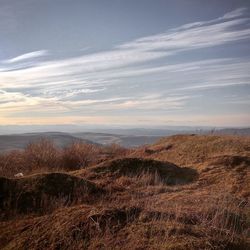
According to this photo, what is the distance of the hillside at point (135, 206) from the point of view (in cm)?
668

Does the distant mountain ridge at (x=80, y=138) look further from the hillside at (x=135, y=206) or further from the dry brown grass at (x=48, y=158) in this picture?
the hillside at (x=135, y=206)

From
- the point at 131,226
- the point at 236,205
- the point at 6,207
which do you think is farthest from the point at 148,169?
the point at 131,226

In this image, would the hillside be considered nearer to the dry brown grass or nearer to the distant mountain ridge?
A: the dry brown grass

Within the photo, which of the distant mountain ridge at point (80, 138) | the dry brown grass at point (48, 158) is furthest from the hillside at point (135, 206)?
the distant mountain ridge at point (80, 138)

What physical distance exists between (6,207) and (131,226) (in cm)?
332

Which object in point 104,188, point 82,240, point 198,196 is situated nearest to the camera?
point 82,240

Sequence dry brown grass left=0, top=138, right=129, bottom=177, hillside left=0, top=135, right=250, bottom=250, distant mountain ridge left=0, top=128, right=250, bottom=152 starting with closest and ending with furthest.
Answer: hillside left=0, top=135, right=250, bottom=250, dry brown grass left=0, top=138, right=129, bottom=177, distant mountain ridge left=0, top=128, right=250, bottom=152

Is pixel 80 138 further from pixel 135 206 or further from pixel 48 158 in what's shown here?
pixel 135 206

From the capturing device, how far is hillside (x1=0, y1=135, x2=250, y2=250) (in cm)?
668

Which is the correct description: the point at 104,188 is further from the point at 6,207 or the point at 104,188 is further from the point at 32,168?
the point at 32,168

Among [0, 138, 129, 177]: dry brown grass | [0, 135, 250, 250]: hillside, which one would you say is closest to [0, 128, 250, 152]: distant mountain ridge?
[0, 138, 129, 177]: dry brown grass

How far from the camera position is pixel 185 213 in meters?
7.84

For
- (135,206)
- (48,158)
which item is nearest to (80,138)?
(48,158)

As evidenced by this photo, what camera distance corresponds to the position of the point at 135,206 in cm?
783
